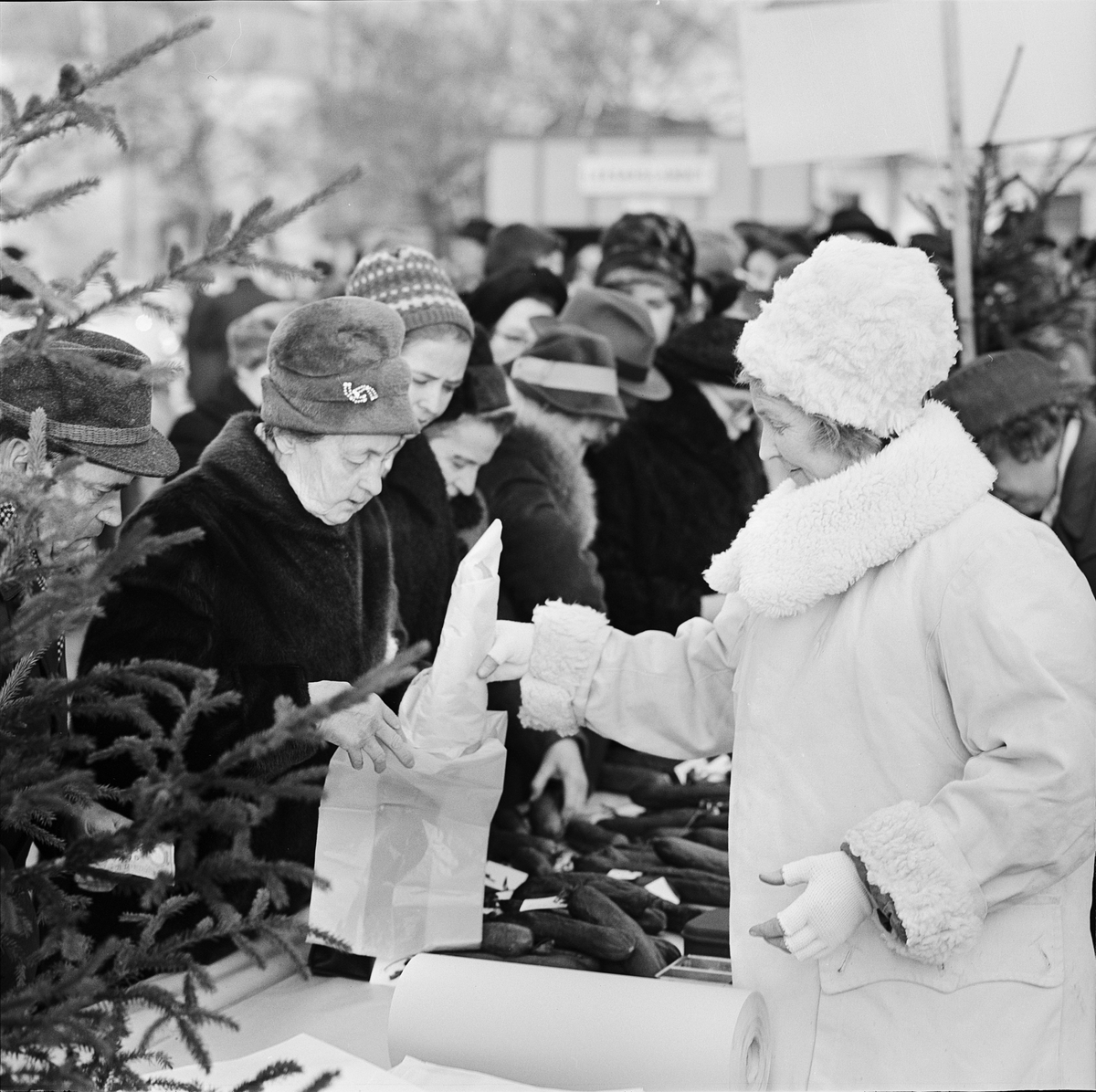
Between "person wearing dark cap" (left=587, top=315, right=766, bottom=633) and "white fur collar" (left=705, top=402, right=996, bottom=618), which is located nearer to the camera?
"white fur collar" (left=705, top=402, right=996, bottom=618)

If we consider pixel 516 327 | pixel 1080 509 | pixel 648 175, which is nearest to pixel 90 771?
pixel 1080 509

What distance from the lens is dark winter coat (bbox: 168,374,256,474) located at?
496 cm

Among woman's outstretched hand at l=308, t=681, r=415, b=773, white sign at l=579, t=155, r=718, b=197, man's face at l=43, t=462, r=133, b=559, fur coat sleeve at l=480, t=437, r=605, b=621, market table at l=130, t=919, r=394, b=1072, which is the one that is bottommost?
market table at l=130, t=919, r=394, b=1072

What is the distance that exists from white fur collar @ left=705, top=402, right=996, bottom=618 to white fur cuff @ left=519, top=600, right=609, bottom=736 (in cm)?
38

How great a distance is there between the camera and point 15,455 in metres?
2.02

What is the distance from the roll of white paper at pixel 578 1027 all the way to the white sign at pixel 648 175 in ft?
36.2

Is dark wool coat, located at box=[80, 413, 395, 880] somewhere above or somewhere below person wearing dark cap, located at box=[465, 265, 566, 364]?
below

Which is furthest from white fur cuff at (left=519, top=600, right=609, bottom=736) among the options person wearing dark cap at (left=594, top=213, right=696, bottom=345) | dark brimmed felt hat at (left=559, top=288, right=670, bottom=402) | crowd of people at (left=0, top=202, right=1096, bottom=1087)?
person wearing dark cap at (left=594, top=213, right=696, bottom=345)

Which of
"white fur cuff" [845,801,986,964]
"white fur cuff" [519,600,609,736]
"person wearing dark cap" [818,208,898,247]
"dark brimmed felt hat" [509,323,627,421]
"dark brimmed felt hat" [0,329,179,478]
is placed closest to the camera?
"white fur cuff" [845,801,986,964]

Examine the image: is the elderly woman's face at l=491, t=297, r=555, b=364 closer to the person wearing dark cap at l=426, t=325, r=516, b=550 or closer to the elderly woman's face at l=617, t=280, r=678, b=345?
the elderly woman's face at l=617, t=280, r=678, b=345

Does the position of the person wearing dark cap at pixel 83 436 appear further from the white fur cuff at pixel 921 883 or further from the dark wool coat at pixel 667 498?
the dark wool coat at pixel 667 498

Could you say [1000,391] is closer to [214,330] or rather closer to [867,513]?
[867,513]

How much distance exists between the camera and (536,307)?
4.91 meters

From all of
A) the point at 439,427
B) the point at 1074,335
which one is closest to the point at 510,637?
the point at 439,427
